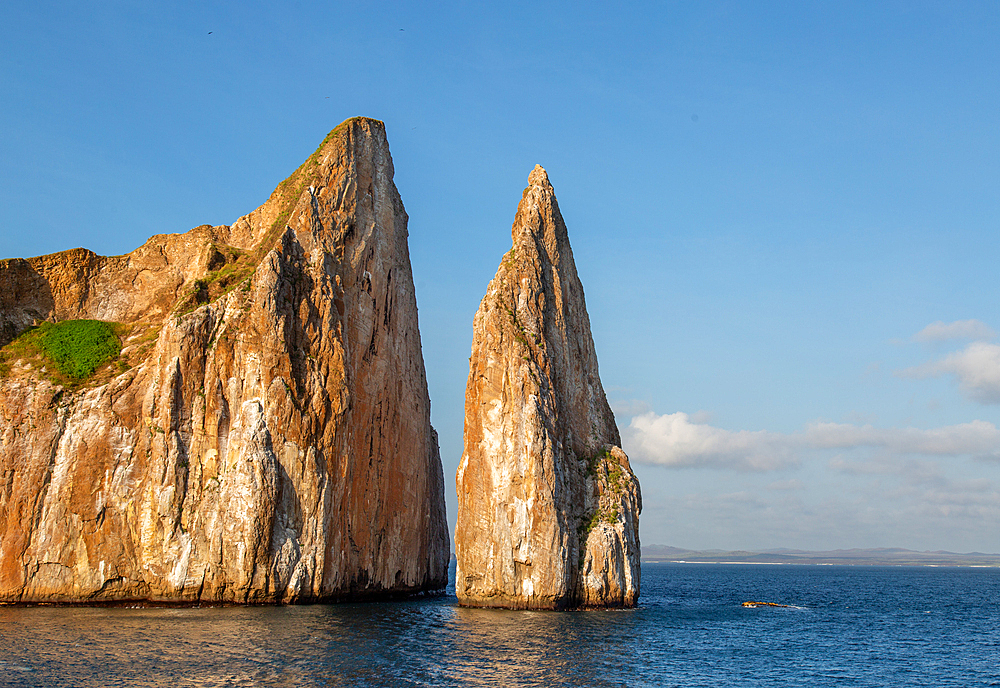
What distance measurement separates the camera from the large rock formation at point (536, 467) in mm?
46562

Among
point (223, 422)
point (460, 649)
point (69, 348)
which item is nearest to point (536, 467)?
point (460, 649)

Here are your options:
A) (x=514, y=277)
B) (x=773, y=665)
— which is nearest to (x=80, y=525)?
(x=514, y=277)

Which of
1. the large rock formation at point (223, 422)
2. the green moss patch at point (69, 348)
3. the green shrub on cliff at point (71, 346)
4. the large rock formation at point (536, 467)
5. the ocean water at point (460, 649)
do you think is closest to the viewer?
the ocean water at point (460, 649)

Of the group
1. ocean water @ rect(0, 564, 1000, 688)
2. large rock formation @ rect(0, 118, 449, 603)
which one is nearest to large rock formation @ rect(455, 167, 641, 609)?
ocean water @ rect(0, 564, 1000, 688)

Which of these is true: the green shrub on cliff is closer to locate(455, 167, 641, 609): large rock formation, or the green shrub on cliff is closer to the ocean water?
the ocean water

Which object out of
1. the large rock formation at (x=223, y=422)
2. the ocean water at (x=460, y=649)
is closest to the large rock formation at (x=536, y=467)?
the ocean water at (x=460, y=649)

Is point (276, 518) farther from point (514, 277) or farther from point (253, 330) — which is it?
point (514, 277)

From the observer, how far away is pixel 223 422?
4847 centimetres

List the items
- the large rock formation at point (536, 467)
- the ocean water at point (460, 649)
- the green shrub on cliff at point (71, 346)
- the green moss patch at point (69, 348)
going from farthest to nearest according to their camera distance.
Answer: the green shrub on cliff at point (71, 346) → the green moss patch at point (69, 348) → the large rock formation at point (536, 467) → the ocean water at point (460, 649)

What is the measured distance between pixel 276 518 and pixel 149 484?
304 inches

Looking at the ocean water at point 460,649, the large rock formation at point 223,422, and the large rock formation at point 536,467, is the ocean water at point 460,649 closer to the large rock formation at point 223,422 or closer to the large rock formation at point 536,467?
the large rock formation at point 536,467

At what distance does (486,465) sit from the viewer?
49.2 meters

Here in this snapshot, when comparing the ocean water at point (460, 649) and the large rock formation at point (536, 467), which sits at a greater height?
the large rock formation at point (536, 467)

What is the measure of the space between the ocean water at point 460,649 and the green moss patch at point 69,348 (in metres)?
14.4
